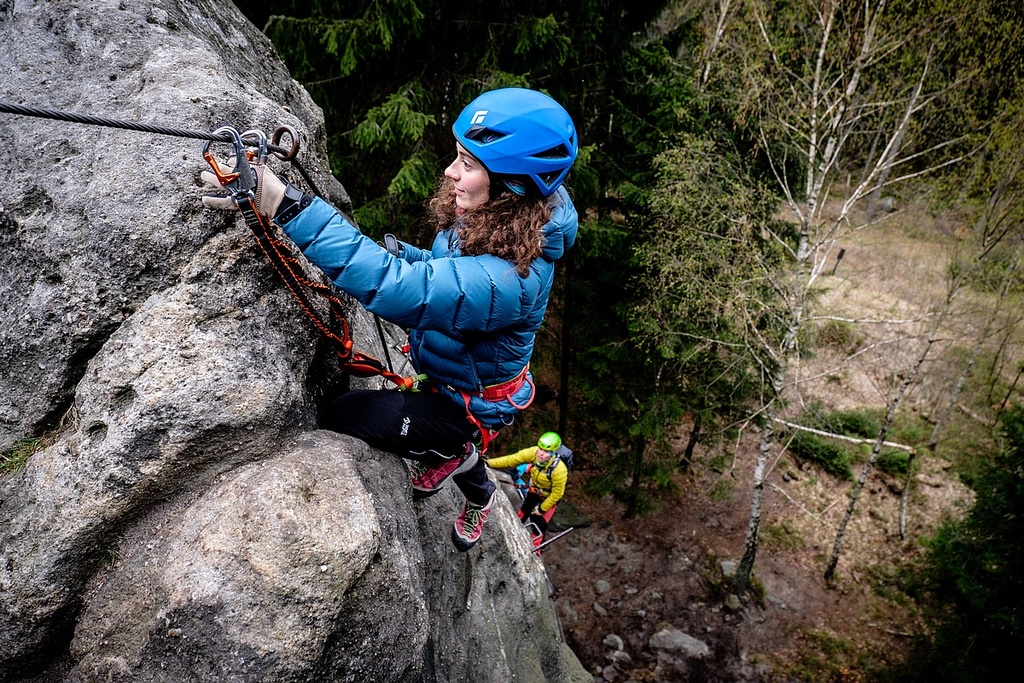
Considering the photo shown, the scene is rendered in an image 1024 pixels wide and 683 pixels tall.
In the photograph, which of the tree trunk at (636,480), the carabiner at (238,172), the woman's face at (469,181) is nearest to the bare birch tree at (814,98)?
the tree trunk at (636,480)

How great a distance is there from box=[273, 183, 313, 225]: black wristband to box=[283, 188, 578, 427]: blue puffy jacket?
0.03m

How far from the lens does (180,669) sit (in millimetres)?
2586

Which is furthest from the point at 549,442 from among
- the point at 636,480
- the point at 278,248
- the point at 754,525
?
the point at 754,525

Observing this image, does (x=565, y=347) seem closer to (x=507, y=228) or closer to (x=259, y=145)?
(x=507, y=228)

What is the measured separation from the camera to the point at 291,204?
93.7 inches

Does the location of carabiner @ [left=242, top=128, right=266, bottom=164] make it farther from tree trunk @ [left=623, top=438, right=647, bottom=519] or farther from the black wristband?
tree trunk @ [left=623, top=438, right=647, bottom=519]

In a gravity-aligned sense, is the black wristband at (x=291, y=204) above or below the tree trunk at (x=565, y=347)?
above

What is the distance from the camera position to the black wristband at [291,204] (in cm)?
238

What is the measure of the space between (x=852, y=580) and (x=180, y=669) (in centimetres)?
1670

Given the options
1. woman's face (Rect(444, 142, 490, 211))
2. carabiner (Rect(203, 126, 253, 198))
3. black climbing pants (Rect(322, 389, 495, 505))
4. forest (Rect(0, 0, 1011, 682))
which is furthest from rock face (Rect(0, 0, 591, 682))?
forest (Rect(0, 0, 1011, 682))

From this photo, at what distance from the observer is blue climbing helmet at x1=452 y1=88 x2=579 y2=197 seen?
2.79m

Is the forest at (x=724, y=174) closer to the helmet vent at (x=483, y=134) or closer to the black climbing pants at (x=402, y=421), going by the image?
the black climbing pants at (x=402, y=421)

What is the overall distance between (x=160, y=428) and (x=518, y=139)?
220 cm

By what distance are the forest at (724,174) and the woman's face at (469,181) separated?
5932mm
